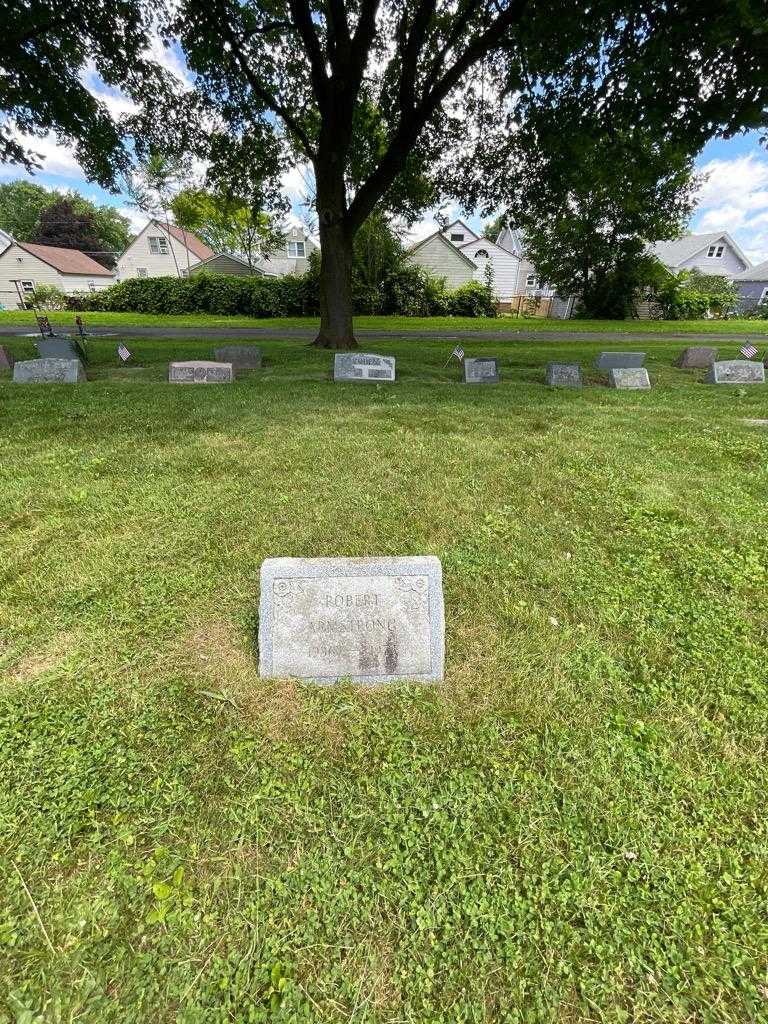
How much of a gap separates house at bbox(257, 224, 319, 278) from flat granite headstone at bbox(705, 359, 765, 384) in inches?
1697

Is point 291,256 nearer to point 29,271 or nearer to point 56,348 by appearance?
point 29,271

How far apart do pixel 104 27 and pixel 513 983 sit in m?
15.9

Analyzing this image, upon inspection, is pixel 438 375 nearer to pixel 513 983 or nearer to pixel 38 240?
pixel 513 983

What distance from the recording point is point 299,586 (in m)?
2.24

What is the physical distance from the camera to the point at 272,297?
2766 cm

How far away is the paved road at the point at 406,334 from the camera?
17.2 metres

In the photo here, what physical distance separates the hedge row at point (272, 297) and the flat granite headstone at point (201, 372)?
21.2 meters

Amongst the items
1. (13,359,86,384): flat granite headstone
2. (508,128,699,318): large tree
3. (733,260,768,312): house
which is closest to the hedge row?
(508,128,699,318): large tree

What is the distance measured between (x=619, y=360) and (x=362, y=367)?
676 centimetres

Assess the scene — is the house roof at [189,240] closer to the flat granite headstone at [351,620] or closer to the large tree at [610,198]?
the large tree at [610,198]

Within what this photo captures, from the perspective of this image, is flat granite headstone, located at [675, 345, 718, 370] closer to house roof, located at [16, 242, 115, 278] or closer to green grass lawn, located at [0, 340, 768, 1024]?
green grass lawn, located at [0, 340, 768, 1024]

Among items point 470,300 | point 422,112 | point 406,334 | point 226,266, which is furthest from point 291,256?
point 422,112

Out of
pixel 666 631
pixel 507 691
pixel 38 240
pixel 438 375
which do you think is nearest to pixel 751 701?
pixel 666 631

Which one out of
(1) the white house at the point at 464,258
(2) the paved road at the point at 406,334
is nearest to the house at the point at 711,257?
(1) the white house at the point at 464,258
